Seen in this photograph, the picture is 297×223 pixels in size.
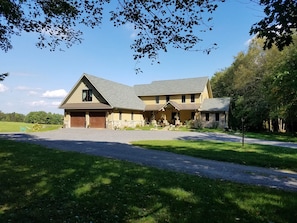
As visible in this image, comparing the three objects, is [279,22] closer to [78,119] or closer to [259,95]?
[78,119]

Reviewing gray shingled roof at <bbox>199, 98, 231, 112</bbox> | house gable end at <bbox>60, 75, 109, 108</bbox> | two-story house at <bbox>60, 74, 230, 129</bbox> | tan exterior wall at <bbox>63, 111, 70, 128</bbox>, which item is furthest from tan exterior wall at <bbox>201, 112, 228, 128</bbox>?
A: tan exterior wall at <bbox>63, 111, 70, 128</bbox>

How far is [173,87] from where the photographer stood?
149ft

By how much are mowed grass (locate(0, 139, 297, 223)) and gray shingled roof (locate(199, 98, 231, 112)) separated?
111ft

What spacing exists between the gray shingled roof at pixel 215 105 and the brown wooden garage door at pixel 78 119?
18.0 meters

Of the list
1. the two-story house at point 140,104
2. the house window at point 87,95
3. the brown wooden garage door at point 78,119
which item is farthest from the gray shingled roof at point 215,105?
the brown wooden garage door at point 78,119

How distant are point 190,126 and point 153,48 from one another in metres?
33.9

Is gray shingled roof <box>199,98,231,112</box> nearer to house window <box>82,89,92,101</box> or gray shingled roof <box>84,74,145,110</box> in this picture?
gray shingled roof <box>84,74,145,110</box>

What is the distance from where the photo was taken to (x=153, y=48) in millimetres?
7254

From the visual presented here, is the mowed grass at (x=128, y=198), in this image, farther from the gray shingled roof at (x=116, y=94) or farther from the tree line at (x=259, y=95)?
the gray shingled roof at (x=116, y=94)

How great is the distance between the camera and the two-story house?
119 feet

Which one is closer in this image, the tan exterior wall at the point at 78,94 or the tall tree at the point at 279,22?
the tall tree at the point at 279,22

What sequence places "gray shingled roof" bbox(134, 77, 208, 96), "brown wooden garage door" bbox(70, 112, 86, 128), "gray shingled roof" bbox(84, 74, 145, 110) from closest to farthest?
"gray shingled roof" bbox(84, 74, 145, 110) < "brown wooden garage door" bbox(70, 112, 86, 128) < "gray shingled roof" bbox(134, 77, 208, 96)

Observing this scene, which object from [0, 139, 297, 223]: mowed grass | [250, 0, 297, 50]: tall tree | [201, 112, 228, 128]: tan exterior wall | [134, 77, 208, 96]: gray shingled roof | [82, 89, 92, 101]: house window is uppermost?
[134, 77, 208, 96]: gray shingled roof

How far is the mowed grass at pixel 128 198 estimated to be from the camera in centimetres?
485
